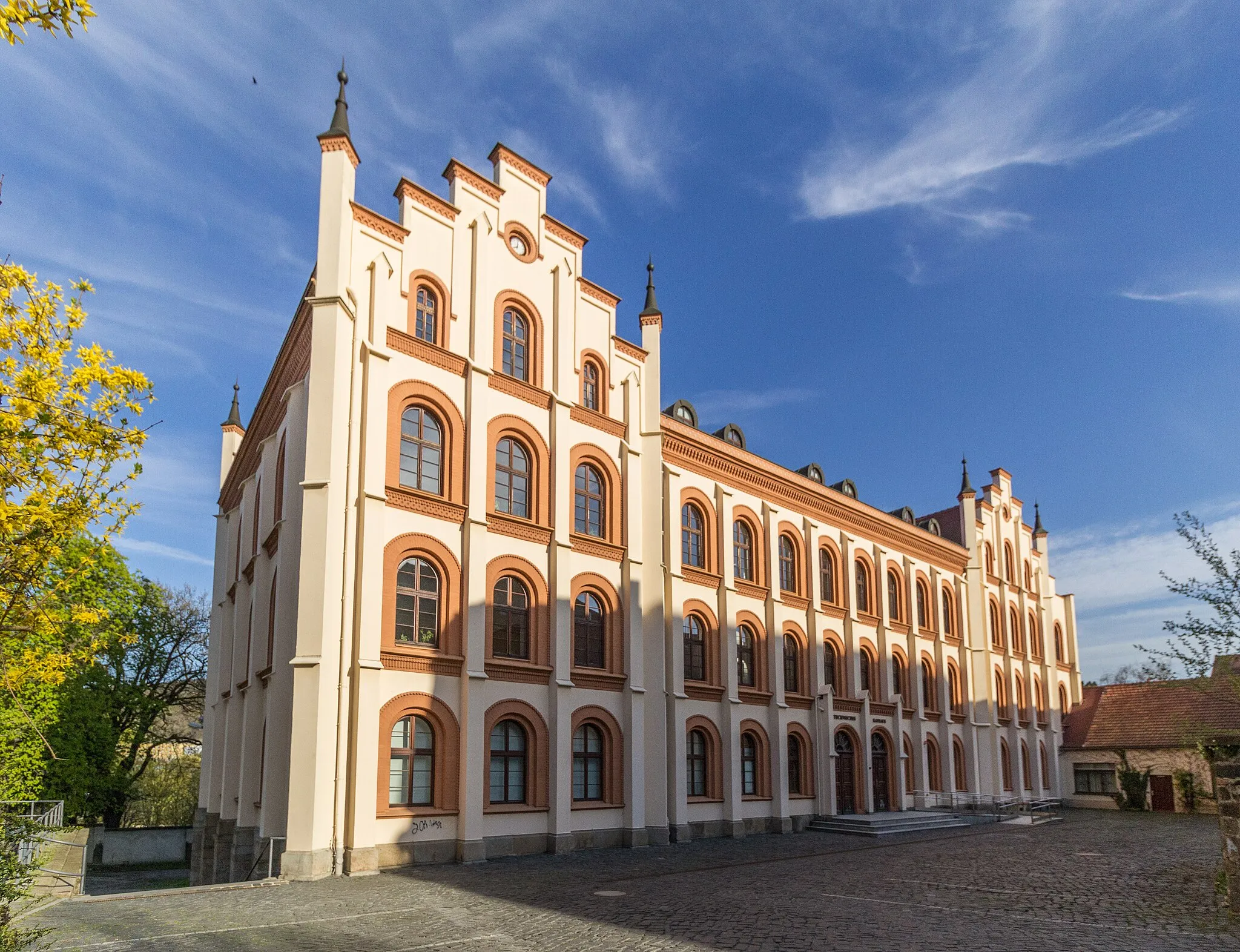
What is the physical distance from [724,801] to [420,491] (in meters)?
13.9

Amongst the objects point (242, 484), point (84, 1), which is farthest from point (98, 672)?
point (84, 1)

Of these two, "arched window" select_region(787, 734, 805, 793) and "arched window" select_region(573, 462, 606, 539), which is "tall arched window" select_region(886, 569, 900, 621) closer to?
"arched window" select_region(787, 734, 805, 793)

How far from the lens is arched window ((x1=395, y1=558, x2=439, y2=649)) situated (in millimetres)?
21562

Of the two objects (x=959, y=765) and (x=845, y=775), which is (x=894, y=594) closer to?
(x=845, y=775)

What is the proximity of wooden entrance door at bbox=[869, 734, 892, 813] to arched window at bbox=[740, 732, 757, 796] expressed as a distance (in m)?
6.73

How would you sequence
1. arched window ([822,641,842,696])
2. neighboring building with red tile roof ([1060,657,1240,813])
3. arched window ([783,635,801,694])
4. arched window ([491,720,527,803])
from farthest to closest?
neighboring building with red tile roof ([1060,657,1240,813]), arched window ([822,641,842,696]), arched window ([783,635,801,694]), arched window ([491,720,527,803])

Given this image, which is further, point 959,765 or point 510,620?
point 959,765

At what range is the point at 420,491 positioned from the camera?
2214 cm

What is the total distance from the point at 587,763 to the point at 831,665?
526 inches

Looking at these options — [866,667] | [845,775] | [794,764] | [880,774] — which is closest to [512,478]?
[794,764]

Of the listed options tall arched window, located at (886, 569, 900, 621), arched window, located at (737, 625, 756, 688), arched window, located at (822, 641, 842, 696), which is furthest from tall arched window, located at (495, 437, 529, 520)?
tall arched window, located at (886, 569, 900, 621)

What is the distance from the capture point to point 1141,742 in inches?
1784

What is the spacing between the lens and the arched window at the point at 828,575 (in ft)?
118

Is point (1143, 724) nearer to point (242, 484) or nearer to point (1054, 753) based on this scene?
point (1054, 753)
